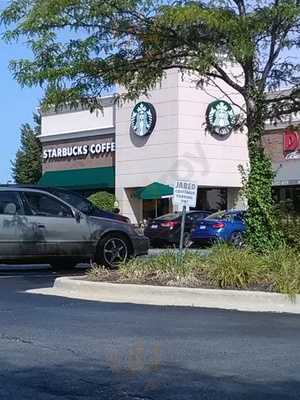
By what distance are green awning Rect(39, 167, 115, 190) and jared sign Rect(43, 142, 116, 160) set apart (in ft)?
3.01

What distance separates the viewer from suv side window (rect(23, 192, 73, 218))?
16297 mm

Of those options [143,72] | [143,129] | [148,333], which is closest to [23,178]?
[143,129]

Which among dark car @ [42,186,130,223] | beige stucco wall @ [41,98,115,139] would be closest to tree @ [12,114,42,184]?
beige stucco wall @ [41,98,115,139]

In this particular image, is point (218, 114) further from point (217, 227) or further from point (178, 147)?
point (217, 227)

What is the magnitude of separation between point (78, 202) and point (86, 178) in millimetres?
25139

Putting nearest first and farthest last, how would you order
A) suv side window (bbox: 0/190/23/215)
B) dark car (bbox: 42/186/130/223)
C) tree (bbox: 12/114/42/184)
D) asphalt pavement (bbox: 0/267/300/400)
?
asphalt pavement (bbox: 0/267/300/400), suv side window (bbox: 0/190/23/215), dark car (bbox: 42/186/130/223), tree (bbox: 12/114/42/184)

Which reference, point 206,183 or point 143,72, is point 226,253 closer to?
point 143,72

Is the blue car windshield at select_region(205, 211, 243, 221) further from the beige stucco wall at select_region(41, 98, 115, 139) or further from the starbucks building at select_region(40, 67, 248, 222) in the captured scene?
the beige stucco wall at select_region(41, 98, 115, 139)

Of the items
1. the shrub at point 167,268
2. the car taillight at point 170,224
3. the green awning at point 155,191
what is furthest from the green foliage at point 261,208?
the green awning at point 155,191

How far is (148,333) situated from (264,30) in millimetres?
6223

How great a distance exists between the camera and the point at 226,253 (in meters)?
12.7

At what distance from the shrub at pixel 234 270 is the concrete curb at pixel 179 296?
0.47 metres

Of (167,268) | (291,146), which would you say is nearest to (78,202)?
(167,268)

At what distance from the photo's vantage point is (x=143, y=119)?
128 feet
